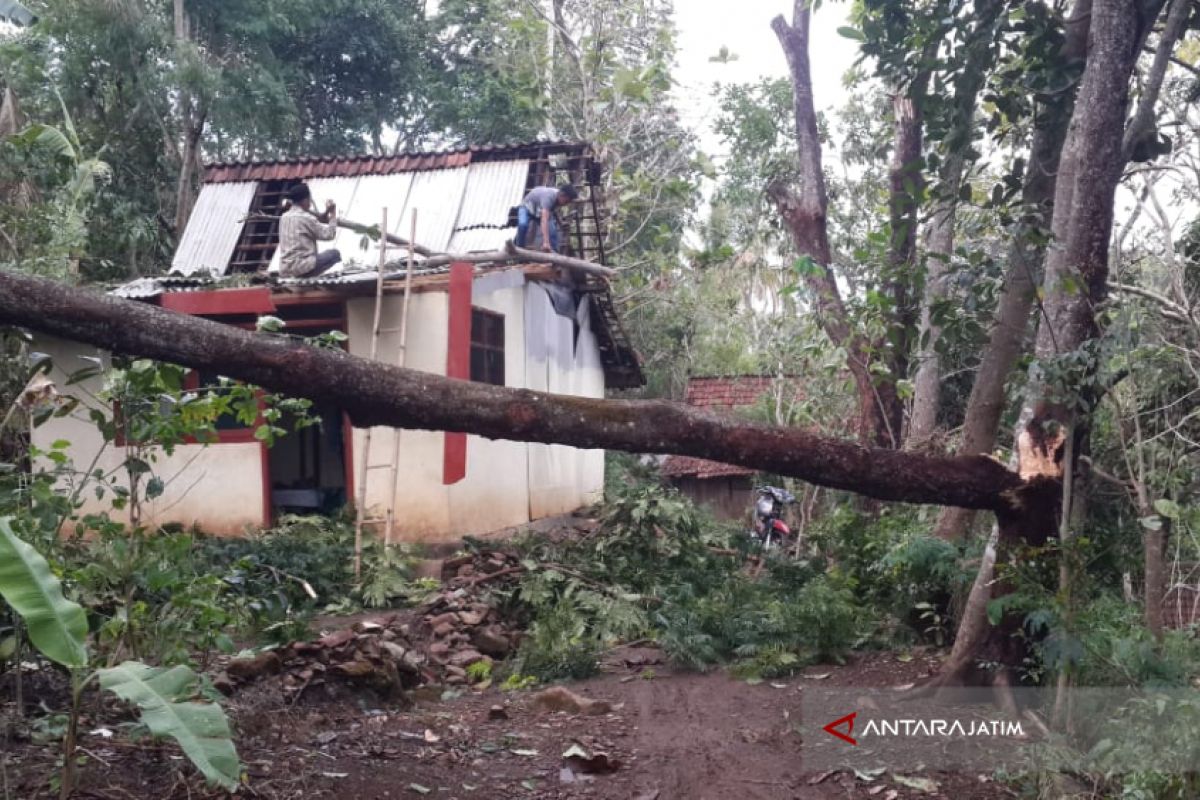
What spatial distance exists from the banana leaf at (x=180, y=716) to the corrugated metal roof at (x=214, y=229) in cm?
933

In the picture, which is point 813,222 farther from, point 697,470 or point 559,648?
point 697,470

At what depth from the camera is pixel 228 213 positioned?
504 inches

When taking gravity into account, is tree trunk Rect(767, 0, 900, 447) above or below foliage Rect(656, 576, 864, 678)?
above

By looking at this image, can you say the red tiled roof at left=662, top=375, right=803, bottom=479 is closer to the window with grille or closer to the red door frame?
the window with grille

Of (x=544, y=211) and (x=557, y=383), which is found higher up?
(x=544, y=211)

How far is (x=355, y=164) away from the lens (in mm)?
13195

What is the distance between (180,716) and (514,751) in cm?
248

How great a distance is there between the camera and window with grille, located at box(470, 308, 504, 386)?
11.1m

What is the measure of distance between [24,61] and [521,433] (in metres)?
11.8

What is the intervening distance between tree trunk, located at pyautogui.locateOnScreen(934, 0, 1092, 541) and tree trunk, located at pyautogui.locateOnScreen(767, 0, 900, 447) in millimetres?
2490

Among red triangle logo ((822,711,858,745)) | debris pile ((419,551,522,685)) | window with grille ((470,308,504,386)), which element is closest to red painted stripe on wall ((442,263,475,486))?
debris pile ((419,551,522,685))

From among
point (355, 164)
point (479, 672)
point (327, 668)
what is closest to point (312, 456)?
point (355, 164)

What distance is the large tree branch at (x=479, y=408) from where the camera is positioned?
4219mm

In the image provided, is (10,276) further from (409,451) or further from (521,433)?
(409,451)
